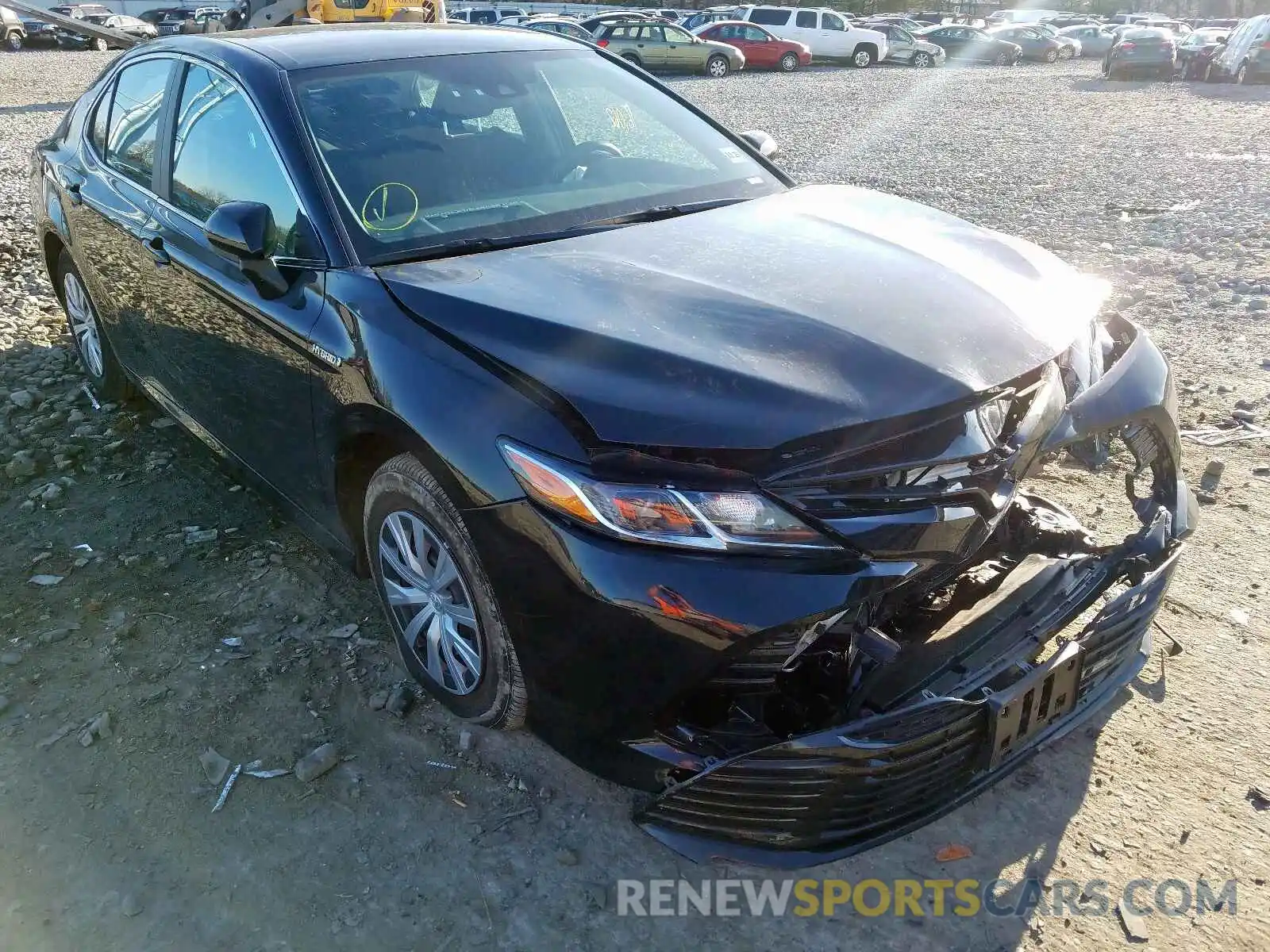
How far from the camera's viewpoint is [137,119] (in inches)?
151

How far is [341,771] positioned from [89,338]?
3.13m

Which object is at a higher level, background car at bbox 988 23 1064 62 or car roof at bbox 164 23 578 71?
car roof at bbox 164 23 578 71

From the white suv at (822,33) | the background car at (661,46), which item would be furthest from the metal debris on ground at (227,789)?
the white suv at (822,33)

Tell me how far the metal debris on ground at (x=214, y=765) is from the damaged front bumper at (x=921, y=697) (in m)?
1.22

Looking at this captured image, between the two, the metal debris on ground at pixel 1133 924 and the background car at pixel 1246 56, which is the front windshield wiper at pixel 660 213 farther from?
the background car at pixel 1246 56

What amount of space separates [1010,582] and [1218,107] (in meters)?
19.3

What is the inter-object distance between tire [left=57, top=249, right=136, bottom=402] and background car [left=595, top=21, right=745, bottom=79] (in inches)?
887

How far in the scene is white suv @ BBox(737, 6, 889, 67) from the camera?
96.9ft

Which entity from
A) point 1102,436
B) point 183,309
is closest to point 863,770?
point 1102,436

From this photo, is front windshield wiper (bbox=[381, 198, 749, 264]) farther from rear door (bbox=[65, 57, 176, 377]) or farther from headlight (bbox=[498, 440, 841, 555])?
rear door (bbox=[65, 57, 176, 377])

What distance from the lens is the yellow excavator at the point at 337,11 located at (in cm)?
1321

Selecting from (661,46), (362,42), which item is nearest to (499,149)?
(362,42)

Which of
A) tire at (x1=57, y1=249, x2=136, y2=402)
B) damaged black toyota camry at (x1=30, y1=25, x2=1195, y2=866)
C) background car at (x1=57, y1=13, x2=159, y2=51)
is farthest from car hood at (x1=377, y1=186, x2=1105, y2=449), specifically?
background car at (x1=57, y1=13, x2=159, y2=51)

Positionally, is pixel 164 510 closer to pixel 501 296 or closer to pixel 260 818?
pixel 260 818
